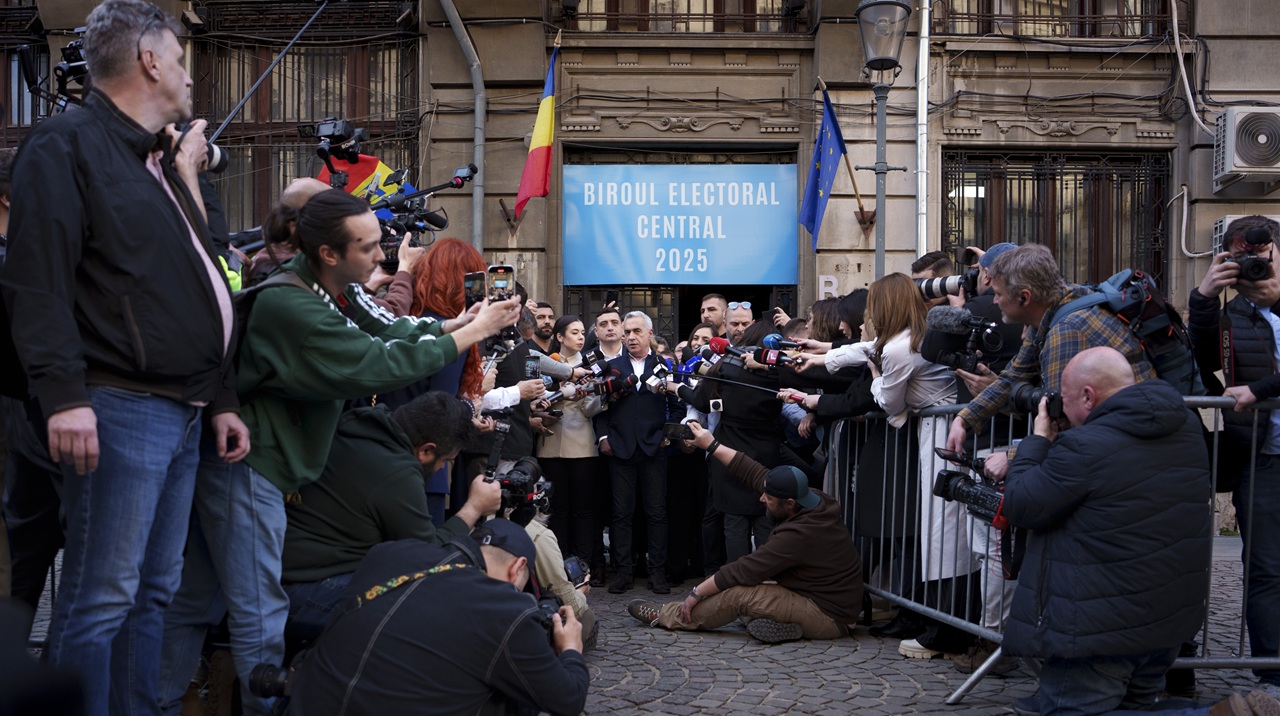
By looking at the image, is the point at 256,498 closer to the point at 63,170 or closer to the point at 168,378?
the point at 168,378

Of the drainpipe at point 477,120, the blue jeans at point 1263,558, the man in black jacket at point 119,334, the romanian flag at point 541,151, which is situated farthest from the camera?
the drainpipe at point 477,120

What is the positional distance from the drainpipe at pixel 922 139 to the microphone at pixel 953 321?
6.87 metres

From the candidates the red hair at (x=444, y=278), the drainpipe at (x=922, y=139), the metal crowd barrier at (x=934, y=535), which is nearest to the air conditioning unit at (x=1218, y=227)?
the drainpipe at (x=922, y=139)

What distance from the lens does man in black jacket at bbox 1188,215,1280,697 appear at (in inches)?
195

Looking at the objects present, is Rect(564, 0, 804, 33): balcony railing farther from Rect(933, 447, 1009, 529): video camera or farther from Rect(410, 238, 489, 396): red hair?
Rect(933, 447, 1009, 529): video camera

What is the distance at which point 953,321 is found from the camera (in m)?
5.43

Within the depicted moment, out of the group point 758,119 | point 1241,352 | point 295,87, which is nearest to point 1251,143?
point 758,119

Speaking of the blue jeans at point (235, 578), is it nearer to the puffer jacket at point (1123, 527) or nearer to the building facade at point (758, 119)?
the puffer jacket at point (1123, 527)

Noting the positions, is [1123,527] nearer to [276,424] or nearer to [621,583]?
[276,424]

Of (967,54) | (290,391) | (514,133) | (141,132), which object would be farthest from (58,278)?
(967,54)

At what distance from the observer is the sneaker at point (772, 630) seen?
6234 millimetres

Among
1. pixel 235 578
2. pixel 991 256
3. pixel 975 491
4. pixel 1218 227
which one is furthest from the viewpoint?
pixel 1218 227

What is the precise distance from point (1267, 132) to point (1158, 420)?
922cm

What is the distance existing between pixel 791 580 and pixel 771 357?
1440mm
